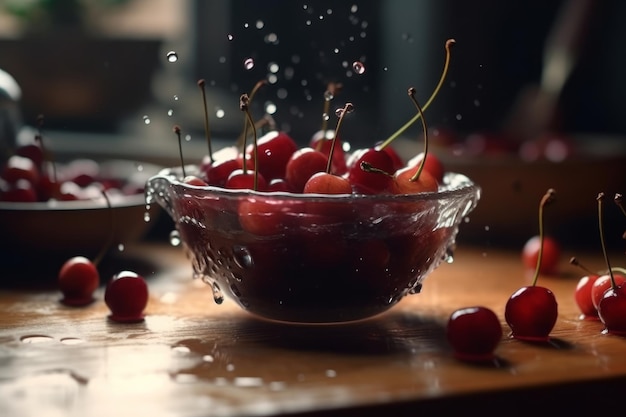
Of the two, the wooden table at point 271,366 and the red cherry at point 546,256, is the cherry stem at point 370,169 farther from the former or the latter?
the red cherry at point 546,256

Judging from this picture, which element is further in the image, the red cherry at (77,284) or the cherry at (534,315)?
the red cherry at (77,284)

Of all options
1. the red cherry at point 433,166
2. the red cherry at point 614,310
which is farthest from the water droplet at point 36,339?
the red cherry at point 614,310

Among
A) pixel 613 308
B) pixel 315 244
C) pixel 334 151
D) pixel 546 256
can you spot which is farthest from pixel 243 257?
pixel 546 256

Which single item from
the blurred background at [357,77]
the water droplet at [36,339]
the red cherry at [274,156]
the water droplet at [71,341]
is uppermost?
the blurred background at [357,77]

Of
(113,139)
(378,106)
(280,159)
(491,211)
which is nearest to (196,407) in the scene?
(280,159)

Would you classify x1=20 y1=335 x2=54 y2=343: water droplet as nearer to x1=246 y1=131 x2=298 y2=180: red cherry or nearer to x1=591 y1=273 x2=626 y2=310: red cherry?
x1=246 y1=131 x2=298 y2=180: red cherry

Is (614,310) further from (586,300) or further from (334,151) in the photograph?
(334,151)
